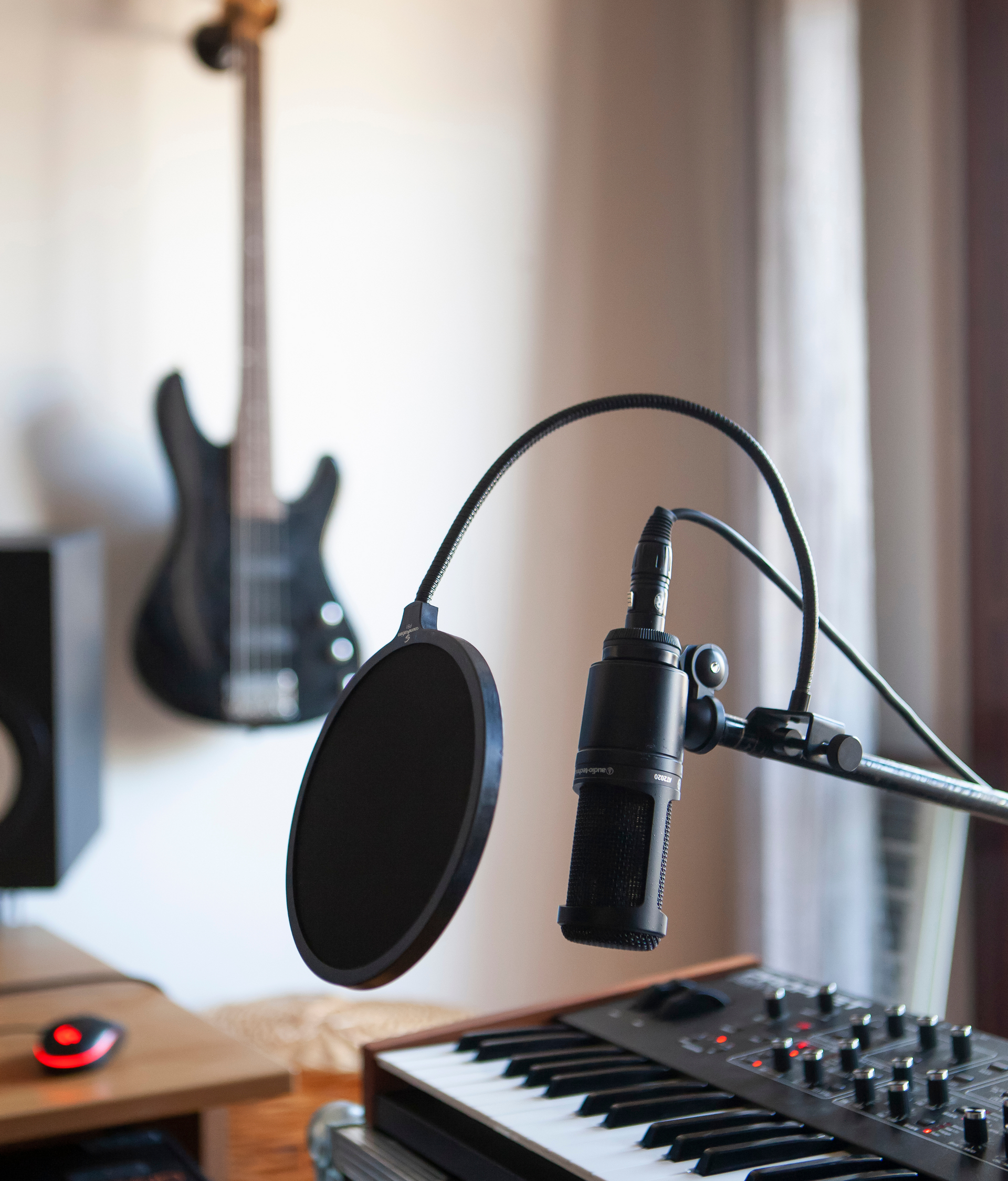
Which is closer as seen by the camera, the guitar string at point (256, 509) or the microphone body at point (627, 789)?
the microphone body at point (627, 789)

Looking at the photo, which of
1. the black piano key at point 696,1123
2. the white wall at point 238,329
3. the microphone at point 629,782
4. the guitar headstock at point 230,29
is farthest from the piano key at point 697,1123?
the guitar headstock at point 230,29

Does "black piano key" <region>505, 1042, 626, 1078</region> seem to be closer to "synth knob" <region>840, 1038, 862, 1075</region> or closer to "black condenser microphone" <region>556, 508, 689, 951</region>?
"synth knob" <region>840, 1038, 862, 1075</region>

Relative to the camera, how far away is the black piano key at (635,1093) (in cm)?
76

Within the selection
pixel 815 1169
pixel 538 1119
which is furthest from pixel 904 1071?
pixel 538 1119

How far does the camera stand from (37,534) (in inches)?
60.5

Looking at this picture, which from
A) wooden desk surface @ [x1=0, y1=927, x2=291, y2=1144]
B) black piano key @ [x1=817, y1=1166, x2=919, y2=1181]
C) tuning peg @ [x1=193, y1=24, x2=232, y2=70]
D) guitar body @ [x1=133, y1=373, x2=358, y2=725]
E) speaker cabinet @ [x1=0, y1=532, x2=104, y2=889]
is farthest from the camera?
tuning peg @ [x1=193, y1=24, x2=232, y2=70]

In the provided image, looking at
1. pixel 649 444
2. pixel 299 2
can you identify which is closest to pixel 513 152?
pixel 299 2

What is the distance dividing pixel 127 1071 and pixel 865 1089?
0.64 metres

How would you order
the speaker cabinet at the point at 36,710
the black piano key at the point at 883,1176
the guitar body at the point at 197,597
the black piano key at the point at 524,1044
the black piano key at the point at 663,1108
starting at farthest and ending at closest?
A: the guitar body at the point at 197,597, the speaker cabinet at the point at 36,710, the black piano key at the point at 524,1044, the black piano key at the point at 663,1108, the black piano key at the point at 883,1176

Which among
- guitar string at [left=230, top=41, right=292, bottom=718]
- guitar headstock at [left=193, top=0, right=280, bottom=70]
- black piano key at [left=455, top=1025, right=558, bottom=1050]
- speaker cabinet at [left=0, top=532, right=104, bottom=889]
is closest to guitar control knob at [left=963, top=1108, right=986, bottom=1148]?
black piano key at [left=455, top=1025, right=558, bottom=1050]

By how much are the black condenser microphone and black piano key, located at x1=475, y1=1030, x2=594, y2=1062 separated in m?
0.38

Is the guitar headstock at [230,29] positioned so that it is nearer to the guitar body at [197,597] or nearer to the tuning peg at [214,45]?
the tuning peg at [214,45]

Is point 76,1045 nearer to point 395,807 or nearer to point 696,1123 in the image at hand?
point 696,1123

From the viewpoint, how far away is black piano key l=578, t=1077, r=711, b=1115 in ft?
2.49
